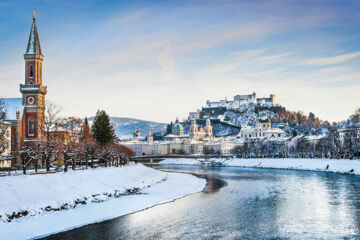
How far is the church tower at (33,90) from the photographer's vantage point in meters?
66.4

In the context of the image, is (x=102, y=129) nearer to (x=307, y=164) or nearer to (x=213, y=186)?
(x=213, y=186)

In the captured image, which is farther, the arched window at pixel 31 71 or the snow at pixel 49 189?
the arched window at pixel 31 71

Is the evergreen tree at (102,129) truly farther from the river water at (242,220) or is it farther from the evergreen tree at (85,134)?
the river water at (242,220)

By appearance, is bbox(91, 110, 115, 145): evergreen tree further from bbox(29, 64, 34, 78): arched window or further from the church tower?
bbox(29, 64, 34, 78): arched window

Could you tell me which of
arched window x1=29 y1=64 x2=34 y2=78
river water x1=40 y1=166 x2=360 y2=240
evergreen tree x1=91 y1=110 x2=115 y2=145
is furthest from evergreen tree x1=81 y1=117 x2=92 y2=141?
river water x1=40 y1=166 x2=360 y2=240

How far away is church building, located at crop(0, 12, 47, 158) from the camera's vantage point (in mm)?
65875

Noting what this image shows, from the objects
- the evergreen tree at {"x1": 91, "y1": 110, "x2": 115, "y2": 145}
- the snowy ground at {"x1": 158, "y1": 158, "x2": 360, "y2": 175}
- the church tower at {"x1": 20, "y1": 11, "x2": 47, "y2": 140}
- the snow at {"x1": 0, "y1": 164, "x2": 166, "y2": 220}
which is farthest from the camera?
the evergreen tree at {"x1": 91, "y1": 110, "x2": 115, "y2": 145}

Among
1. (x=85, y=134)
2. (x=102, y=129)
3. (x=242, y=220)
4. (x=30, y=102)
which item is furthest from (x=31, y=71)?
(x=242, y=220)

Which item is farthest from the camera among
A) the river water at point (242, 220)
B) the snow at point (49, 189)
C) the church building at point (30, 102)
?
the church building at point (30, 102)

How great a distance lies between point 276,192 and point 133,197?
14967mm

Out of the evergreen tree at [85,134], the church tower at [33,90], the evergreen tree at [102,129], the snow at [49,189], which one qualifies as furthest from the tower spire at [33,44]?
the snow at [49,189]

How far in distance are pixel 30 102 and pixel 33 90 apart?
79.6 inches

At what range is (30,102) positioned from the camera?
221ft

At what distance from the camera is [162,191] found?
148 feet
